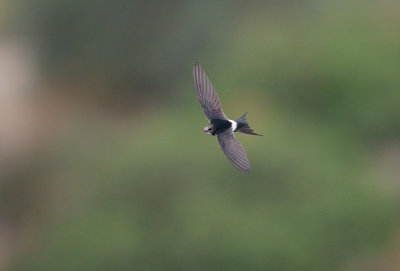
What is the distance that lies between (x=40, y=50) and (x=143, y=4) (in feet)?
4.82

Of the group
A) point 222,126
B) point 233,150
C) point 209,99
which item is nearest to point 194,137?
point 209,99

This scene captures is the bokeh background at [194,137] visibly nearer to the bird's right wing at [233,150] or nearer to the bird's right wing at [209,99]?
the bird's right wing at [209,99]

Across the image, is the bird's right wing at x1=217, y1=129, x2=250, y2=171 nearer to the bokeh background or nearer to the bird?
the bird

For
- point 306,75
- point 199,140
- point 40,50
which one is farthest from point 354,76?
point 40,50

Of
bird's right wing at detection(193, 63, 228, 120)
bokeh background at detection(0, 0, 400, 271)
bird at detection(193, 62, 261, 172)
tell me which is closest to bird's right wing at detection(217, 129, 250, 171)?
bird at detection(193, 62, 261, 172)

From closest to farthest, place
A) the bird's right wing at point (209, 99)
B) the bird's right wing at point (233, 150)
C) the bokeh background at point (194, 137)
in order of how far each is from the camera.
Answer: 1. the bird's right wing at point (233, 150)
2. the bird's right wing at point (209, 99)
3. the bokeh background at point (194, 137)

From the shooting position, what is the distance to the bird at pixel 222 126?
282cm

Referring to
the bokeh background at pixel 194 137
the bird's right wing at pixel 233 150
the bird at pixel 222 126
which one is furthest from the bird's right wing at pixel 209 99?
the bokeh background at pixel 194 137

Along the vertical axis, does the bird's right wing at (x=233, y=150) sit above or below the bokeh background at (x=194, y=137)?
below

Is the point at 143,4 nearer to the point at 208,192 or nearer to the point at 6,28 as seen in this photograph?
the point at 6,28

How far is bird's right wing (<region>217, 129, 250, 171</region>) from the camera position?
2756 millimetres

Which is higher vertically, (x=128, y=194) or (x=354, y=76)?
(x=354, y=76)

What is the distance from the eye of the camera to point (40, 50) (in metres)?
8.91

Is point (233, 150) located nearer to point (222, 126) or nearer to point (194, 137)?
point (222, 126)
